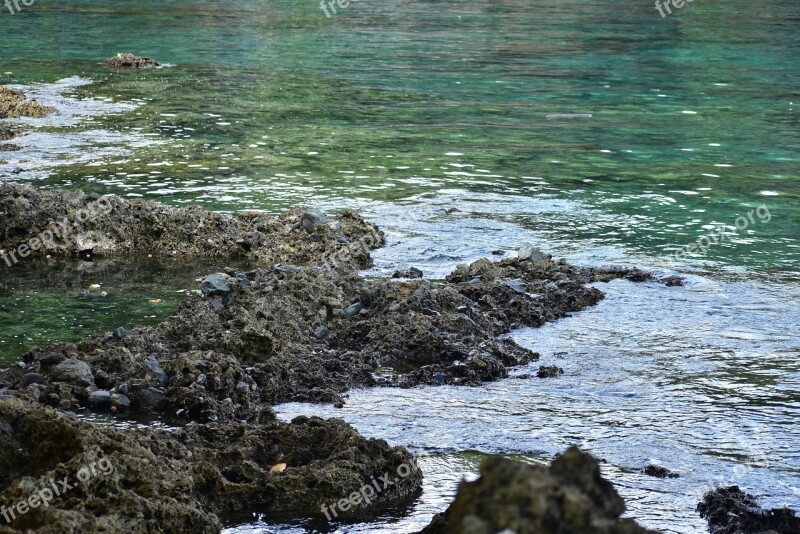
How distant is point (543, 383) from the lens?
7.35 m

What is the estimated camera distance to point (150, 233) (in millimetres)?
10664

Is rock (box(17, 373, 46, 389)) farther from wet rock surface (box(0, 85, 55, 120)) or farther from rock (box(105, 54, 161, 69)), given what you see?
rock (box(105, 54, 161, 69))

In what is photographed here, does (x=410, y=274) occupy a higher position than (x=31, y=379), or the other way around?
(x=31, y=379)

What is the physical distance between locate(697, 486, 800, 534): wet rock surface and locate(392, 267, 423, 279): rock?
14.7ft

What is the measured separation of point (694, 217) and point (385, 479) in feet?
24.7

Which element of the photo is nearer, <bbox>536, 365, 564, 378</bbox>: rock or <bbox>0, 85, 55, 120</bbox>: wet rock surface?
<bbox>536, 365, 564, 378</bbox>: rock

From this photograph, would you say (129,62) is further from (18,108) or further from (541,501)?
(541,501)

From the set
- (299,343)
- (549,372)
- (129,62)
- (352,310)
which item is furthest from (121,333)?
(129,62)

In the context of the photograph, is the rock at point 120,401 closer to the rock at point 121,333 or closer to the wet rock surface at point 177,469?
the wet rock surface at point 177,469

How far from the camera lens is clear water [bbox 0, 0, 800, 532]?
6.61 metres

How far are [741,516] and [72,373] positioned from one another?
3932 millimetres

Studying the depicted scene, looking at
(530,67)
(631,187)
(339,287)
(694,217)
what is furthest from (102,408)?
(530,67)

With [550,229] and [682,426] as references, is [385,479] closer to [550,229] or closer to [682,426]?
[682,426]

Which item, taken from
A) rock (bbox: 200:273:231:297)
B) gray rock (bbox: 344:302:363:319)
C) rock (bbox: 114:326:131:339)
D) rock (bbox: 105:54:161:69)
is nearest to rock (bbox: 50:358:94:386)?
rock (bbox: 114:326:131:339)
